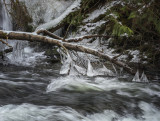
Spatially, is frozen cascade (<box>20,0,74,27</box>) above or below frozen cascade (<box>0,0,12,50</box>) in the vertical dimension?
above

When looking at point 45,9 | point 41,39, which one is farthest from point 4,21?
point 41,39

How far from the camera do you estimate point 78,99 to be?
135 inches

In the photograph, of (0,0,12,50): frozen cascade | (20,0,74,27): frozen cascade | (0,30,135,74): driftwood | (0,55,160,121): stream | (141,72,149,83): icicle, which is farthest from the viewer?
(20,0,74,27): frozen cascade

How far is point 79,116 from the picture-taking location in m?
2.68

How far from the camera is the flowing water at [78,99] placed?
2730 millimetres

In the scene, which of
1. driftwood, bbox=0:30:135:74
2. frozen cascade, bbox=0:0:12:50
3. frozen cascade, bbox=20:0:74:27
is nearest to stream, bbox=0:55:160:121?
driftwood, bbox=0:30:135:74

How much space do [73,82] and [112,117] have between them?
1.73m

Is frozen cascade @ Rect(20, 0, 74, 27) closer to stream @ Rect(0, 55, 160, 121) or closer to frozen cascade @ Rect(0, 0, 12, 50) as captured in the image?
frozen cascade @ Rect(0, 0, 12, 50)

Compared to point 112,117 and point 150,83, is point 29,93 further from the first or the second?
point 150,83

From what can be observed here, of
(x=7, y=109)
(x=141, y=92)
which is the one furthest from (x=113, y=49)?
(x=7, y=109)

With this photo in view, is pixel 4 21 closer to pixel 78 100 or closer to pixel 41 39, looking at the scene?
pixel 41 39

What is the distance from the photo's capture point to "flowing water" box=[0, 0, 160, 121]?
2.73 m

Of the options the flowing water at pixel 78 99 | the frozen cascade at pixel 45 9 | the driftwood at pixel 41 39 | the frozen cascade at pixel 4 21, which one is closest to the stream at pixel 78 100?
the flowing water at pixel 78 99

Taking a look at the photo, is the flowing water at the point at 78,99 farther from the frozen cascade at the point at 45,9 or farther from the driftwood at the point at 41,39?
the frozen cascade at the point at 45,9
